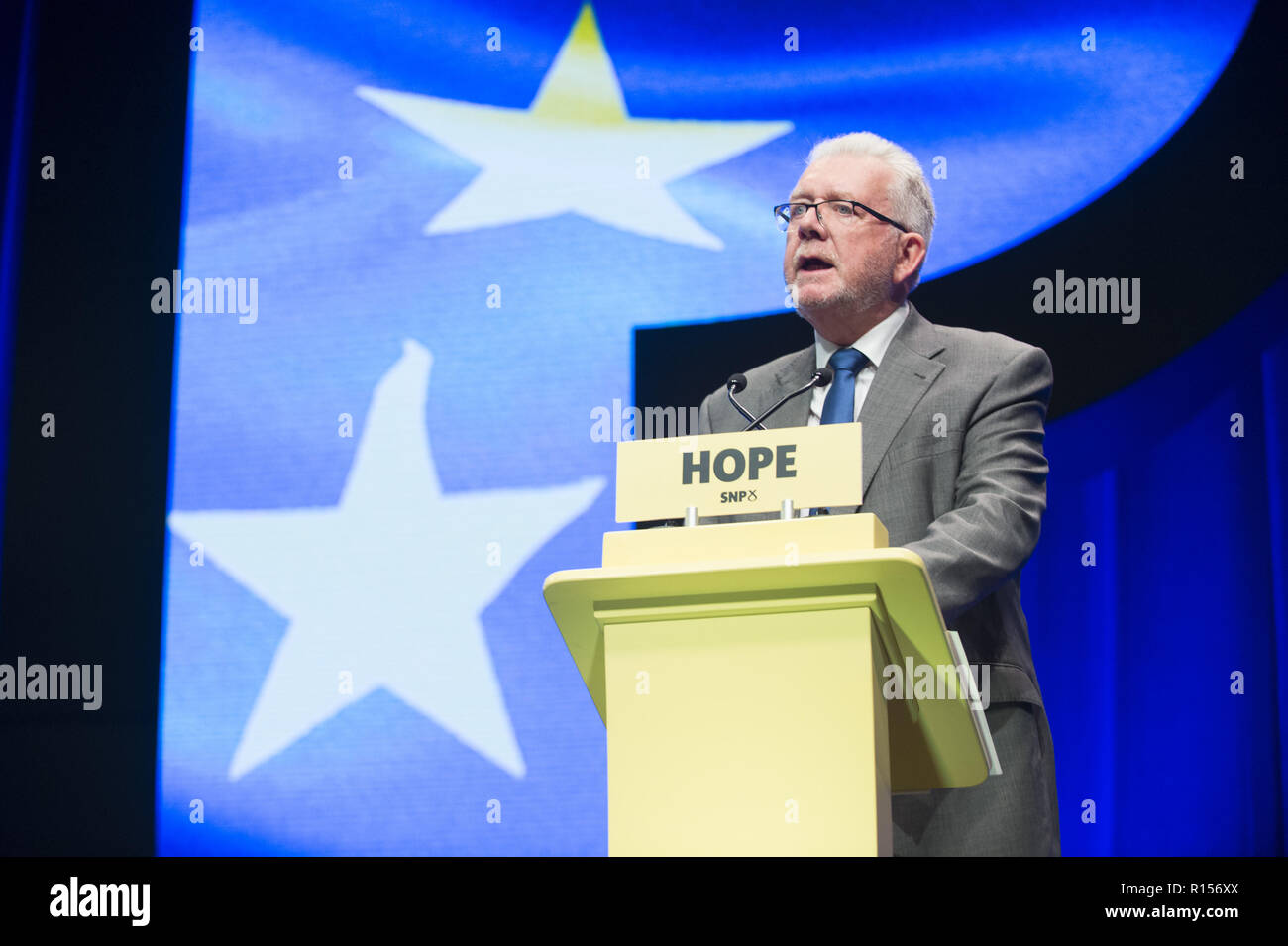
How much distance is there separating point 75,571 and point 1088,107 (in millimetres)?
3311

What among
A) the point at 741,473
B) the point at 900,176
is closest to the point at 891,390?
the point at 900,176

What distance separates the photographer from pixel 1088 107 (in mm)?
4012

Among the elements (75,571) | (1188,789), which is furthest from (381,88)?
(1188,789)

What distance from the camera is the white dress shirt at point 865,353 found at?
9.34 ft

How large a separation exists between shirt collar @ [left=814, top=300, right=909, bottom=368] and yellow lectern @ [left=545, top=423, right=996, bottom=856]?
37.2 inches

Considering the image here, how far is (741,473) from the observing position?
2.09 metres

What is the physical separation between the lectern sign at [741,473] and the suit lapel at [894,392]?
24.2 inches

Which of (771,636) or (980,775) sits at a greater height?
(771,636)

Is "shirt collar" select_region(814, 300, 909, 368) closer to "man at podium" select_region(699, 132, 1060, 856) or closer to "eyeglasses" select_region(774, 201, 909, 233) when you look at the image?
"man at podium" select_region(699, 132, 1060, 856)

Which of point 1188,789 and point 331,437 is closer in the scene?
point 1188,789

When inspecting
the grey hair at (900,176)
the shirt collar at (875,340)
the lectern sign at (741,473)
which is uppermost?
the grey hair at (900,176)
